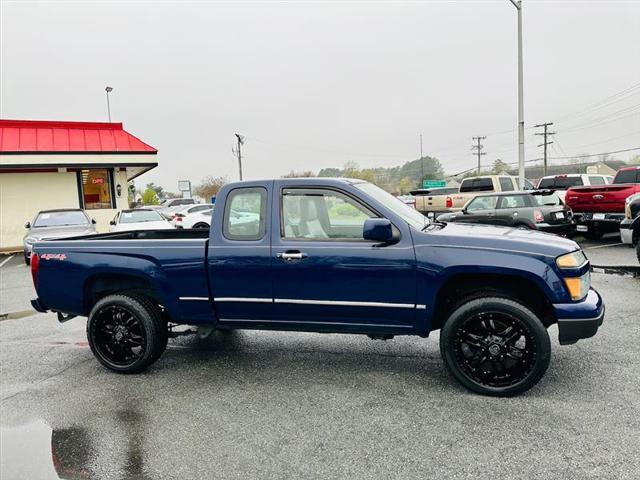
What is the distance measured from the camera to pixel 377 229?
3.96 meters

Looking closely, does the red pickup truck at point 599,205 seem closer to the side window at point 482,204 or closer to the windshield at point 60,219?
the side window at point 482,204

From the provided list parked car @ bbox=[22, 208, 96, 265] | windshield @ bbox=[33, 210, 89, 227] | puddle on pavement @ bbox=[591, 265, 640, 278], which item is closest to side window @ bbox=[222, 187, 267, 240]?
puddle on pavement @ bbox=[591, 265, 640, 278]

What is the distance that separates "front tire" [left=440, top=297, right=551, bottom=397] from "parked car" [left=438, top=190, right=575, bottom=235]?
26.2 ft

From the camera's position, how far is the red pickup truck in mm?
12414

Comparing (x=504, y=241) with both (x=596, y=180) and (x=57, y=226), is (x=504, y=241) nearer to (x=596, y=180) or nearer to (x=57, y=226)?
(x=57, y=226)

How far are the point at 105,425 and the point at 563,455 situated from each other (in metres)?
3.24

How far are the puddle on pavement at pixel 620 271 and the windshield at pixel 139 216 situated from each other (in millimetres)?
12623

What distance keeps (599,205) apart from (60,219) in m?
15.1

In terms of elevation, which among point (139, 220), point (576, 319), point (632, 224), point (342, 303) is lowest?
point (576, 319)

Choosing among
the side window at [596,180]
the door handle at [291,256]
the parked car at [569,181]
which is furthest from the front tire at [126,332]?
the side window at [596,180]

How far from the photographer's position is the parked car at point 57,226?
13.9m

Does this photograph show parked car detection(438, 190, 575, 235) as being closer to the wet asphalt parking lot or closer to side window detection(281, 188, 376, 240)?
the wet asphalt parking lot

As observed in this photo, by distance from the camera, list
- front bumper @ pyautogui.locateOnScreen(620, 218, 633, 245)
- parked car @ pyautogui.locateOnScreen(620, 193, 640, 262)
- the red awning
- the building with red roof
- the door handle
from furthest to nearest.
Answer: the red awning < the building with red roof < front bumper @ pyautogui.locateOnScreen(620, 218, 633, 245) < parked car @ pyautogui.locateOnScreen(620, 193, 640, 262) < the door handle

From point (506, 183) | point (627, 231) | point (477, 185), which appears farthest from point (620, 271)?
point (477, 185)
